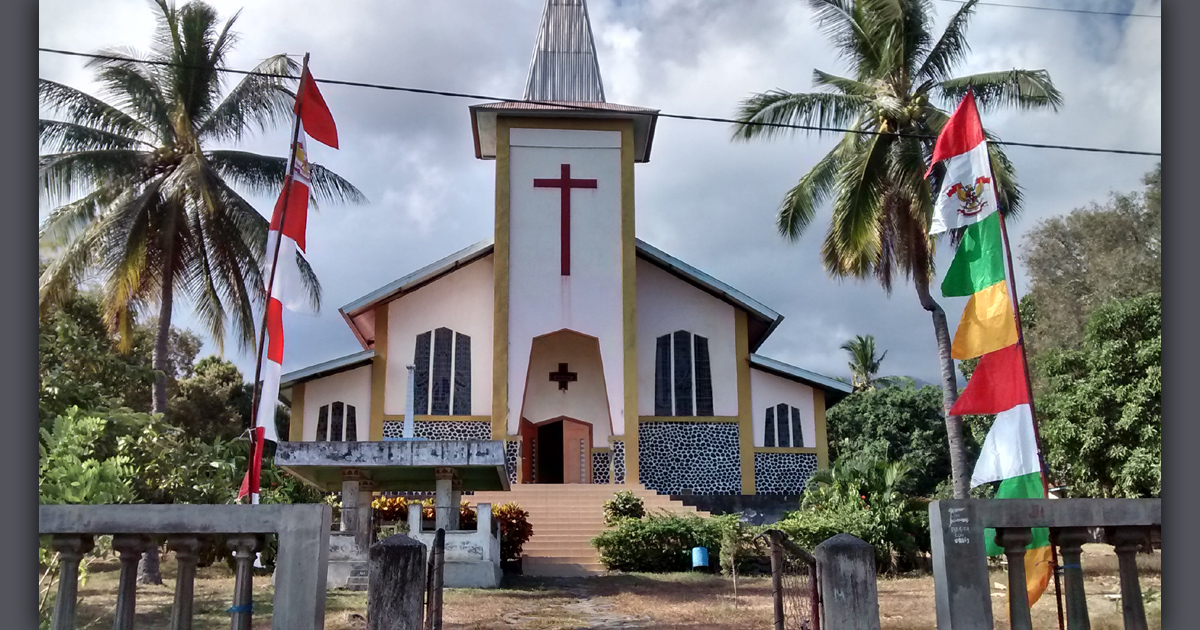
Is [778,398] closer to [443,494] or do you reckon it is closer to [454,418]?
[454,418]

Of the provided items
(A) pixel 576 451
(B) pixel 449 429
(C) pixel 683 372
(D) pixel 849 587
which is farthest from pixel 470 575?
(C) pixel 683 372

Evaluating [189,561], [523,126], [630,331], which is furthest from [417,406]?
[189,561]

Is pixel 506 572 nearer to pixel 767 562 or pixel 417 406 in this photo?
pixel 767 562

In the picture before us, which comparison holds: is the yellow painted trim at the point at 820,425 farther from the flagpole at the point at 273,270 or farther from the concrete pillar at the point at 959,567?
the concrete pillar at the point at 959,567

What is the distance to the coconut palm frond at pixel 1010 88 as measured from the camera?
16375mm

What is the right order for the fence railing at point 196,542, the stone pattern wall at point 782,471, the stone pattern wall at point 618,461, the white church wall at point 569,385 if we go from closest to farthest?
1. the fence railing at point 196,542
2. the stone pattern wall at point 618,461
3. the stone pattern wall at point 782,471
4. the white church wall at point 569,385

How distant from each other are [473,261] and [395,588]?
65.4ft

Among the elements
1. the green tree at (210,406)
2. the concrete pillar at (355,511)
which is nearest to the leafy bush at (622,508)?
the concrete pillar at (355,511)

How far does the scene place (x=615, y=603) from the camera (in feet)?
40.8

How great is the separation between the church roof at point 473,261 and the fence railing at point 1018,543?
63.9ft

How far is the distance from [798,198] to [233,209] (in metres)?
10.1

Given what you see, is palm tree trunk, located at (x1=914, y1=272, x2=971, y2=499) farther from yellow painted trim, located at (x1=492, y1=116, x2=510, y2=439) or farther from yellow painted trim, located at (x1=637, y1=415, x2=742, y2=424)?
yellow painted trim, located at (x1=492, y1=116, x2=510, y2=439)

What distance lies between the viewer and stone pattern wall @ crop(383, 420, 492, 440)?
2448 centimetres

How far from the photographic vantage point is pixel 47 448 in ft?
29.2
